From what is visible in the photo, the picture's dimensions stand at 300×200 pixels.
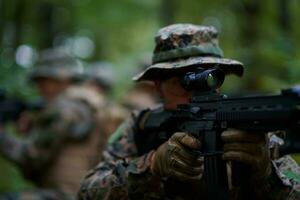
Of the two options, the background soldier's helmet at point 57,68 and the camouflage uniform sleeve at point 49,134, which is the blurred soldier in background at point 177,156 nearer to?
the camouflage uniform sleeve at point 49,134

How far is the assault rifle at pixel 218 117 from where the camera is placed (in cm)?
295

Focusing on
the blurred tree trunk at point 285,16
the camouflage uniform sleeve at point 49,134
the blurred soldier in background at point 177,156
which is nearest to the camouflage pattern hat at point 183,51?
the blurred soldier in background at point 177,156

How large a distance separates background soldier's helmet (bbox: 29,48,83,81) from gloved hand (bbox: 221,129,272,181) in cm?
494

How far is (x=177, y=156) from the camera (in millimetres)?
3533

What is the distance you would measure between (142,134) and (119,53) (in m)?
12.7

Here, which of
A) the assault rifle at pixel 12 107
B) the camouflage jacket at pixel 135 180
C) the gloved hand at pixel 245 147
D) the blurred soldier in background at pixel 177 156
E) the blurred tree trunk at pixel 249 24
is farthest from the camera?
the blurred tree trunk at pixel 249 24

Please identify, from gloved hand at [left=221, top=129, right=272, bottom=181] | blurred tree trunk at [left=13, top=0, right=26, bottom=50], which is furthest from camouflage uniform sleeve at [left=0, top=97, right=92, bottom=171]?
gloved hand at [left=221, top=129, right=272, bottom=181]

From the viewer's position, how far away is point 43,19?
1254 cm

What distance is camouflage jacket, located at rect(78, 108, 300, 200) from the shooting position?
12.2 feet

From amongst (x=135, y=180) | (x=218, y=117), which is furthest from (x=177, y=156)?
(x=135, y=180)

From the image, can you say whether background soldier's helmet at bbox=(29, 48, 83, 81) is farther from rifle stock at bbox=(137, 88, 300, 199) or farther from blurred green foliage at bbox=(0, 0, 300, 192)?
rifle stock at bbox=(137, 88, 300, 199)

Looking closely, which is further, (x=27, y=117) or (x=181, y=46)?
(x=27, y=117)

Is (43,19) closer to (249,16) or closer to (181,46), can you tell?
(249,16)

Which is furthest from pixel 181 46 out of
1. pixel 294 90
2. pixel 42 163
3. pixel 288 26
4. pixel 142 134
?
pixel 288 26
